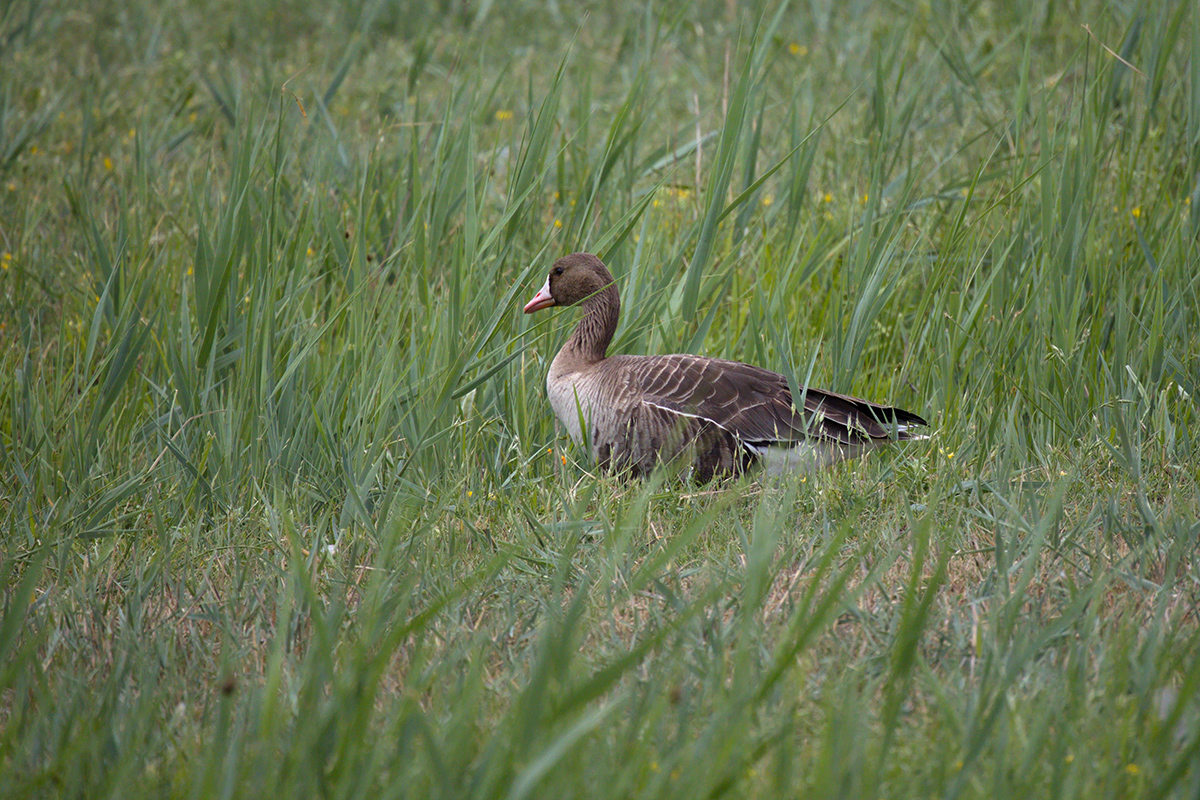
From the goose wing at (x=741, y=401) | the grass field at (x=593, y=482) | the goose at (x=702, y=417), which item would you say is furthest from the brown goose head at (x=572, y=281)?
the goose wing at (x=741, y=401)

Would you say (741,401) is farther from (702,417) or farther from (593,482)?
(593,482)

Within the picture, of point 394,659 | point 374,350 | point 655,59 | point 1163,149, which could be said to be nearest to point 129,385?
point 374,350

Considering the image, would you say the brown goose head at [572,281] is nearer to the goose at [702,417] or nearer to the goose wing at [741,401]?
the goose at [702,417]

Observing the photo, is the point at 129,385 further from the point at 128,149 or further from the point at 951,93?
the point at 951,93

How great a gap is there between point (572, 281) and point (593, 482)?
119 centimetres

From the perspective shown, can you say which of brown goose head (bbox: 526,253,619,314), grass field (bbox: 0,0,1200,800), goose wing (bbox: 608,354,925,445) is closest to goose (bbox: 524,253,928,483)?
goose wing (bbox: 608,354,925,445)

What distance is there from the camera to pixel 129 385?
163 inches

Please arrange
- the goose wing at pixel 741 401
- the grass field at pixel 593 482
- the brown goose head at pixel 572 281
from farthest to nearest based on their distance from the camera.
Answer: the brown goose head at pixel 572 281 → the goose wing at pixel 741 401 → the grass field at pixel 593 482

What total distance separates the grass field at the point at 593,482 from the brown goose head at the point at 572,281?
0.48 feet

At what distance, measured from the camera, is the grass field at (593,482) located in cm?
189

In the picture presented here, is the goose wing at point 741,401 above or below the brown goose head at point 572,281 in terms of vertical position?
below

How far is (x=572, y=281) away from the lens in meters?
4.43

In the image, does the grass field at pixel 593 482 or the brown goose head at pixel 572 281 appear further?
the brown goose head at pixel 572 281

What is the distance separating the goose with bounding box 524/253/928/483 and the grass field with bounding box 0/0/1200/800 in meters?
0.16
